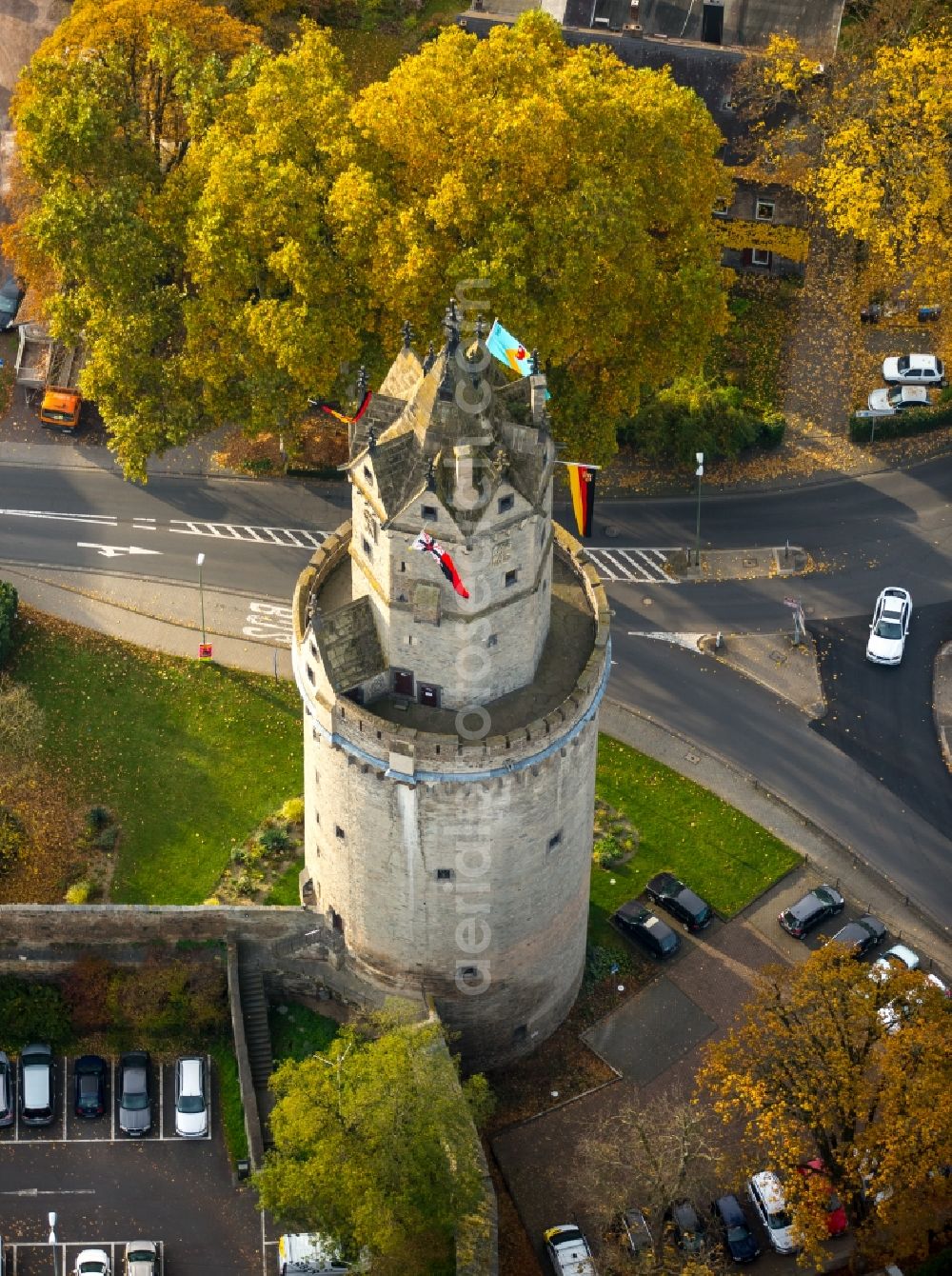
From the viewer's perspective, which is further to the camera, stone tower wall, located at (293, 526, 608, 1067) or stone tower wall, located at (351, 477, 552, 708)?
stone tower wall, located at (293, 526, 608, 1067)

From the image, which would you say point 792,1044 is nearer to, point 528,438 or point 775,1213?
point 775,1213

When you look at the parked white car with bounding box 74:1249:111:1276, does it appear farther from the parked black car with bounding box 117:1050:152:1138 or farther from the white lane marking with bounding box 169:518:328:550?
the white lane marking with bounding box 169:518:328:550

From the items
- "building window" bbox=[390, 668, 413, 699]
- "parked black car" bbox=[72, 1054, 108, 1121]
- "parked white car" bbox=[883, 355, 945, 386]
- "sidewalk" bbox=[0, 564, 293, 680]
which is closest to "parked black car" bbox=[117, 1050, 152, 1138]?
"parked black car" bbox=[72, 1054, 108, 1121]

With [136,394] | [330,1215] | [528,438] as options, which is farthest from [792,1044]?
[136,394]

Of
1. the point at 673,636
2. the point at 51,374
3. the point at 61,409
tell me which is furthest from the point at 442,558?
the point at 51,374

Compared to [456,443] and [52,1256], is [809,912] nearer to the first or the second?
[456,443]

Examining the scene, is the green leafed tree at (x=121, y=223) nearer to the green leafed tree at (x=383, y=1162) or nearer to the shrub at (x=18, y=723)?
Result: the shrub at (x=18, y=723)

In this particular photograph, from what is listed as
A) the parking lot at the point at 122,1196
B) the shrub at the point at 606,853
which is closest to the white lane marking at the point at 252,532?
the shrub at the point at 606,853
